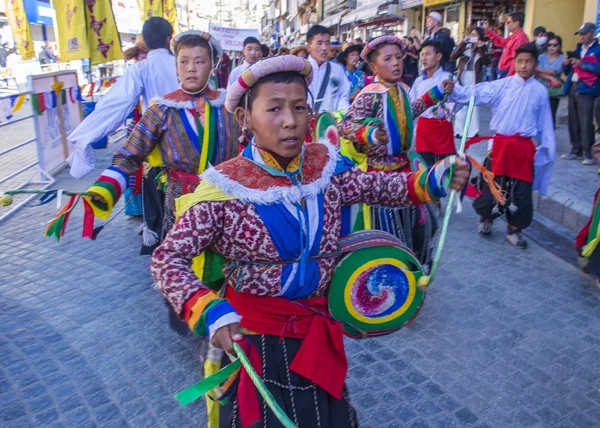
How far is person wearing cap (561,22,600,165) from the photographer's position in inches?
330

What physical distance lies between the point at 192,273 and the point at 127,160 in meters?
1.67

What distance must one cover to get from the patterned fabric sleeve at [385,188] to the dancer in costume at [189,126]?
1.62 m

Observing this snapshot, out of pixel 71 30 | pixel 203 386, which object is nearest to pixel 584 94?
pixel 71 30

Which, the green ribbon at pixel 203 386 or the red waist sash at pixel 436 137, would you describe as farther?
the red waist sash at pixel 436 137

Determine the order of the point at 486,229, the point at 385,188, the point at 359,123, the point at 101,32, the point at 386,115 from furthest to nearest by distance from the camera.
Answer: the point at 101,32, the point at 486,229, the point at 386,115, the point at 359,123, the point at 385,188

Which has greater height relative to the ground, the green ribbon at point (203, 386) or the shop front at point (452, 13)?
the shop front at point (452, 13)

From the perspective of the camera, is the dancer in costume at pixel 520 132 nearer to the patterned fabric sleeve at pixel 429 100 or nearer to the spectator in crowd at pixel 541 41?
the patterned fabric sleeve at pixel 429 100

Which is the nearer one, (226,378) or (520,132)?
(226,378)

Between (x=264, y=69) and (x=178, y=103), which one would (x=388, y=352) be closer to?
(x=178, y=103)

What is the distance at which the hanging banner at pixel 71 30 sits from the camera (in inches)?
337

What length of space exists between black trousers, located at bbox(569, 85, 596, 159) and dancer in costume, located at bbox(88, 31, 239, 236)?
6.86 metres

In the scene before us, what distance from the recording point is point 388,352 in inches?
153

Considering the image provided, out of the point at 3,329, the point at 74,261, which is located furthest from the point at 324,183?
the point at 74,261

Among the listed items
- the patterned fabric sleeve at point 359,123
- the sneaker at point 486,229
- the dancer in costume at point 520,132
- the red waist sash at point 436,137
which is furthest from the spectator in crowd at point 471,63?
the patterned fabric sleeve at point 359,123
